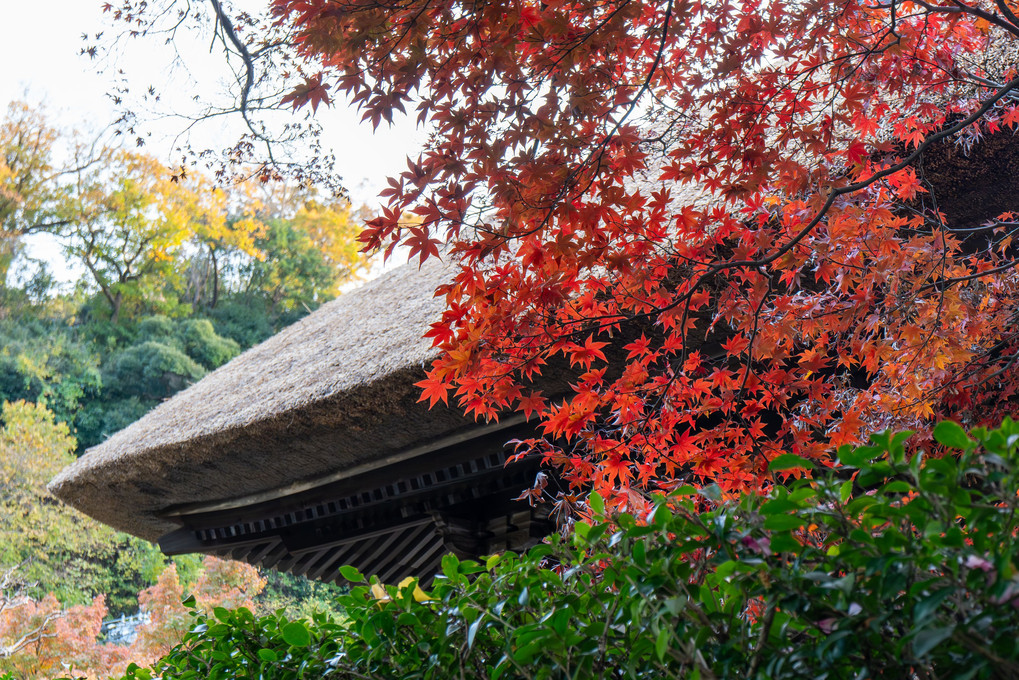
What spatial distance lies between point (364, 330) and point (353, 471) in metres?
0.73

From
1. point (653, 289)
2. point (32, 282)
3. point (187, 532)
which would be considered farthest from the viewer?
point (32, 282)

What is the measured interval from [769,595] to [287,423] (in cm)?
239

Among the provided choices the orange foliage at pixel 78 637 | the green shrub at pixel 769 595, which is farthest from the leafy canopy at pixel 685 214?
the orange foliage at pixel 78 637

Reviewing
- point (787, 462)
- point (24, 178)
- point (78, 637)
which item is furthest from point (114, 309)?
point (787, 462)

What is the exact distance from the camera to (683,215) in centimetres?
192

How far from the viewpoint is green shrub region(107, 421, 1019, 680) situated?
0.64 metres

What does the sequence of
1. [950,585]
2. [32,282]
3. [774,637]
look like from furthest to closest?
[32,282] → [774,637] → [950,585]

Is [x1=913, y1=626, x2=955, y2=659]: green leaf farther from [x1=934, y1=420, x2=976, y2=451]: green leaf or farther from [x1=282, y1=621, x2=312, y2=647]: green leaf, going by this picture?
[x1=282, y1=621, x2=312, y2=647]: green leaf

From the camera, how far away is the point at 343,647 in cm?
123

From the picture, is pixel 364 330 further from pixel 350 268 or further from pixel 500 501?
pixel 350 268

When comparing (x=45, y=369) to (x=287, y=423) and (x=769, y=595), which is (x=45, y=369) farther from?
(x=769, y=595)

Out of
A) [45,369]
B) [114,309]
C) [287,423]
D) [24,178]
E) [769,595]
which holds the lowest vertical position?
[769,595]

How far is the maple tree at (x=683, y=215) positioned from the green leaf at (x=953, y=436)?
2.28 ft

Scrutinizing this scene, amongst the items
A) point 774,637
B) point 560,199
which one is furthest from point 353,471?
point 774,637
